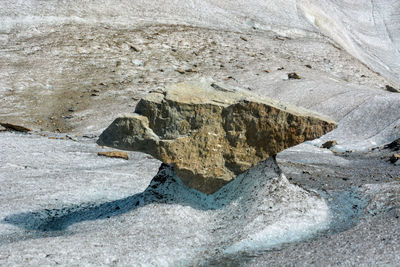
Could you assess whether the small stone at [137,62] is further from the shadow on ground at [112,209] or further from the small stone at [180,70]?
the shadow on ground at [112,209]

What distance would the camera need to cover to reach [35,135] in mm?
11312

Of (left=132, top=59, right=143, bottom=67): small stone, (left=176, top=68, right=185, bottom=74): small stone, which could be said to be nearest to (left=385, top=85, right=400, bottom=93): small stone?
(left=176, top=68, right=185, bottom=74): small stone

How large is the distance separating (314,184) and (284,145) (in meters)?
2.03

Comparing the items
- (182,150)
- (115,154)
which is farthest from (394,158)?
(115,154)

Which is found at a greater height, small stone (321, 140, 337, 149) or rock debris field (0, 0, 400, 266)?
rock debris field (0, 0, 400, 266)

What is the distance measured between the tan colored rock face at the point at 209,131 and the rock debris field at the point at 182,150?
0.14 feet

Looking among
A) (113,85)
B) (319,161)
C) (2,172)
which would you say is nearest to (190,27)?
(113,85)

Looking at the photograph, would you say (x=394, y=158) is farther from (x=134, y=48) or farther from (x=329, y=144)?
(x=134, y=48)

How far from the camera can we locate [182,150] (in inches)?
211

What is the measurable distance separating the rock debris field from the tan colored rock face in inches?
1.7

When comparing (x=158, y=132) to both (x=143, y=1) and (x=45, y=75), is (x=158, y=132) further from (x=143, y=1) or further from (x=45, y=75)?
(x=143, y=1)

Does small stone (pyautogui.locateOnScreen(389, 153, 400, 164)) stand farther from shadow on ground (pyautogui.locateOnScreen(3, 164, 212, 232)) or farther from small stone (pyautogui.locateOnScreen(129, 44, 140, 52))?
small stone (pyautogui.locateOnScreen(129, 44, 140, 52))

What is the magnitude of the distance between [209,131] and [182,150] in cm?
44

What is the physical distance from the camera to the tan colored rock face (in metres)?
5.27
